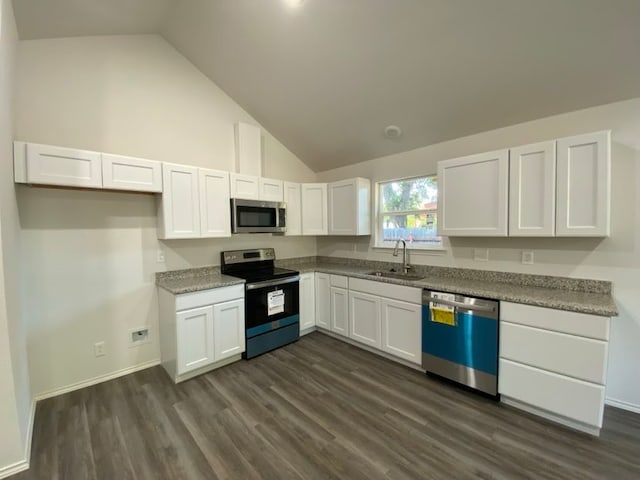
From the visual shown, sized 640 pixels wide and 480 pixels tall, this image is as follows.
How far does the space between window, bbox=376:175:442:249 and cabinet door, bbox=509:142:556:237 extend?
0.81 metres

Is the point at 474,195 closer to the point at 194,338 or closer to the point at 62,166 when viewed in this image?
the point at 194,338

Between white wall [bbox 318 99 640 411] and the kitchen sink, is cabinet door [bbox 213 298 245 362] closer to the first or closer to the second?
the kitchen sink

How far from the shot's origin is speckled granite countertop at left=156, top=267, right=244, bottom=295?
2618 mm

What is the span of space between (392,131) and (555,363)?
258 centimetres

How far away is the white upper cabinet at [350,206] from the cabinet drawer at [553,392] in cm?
211

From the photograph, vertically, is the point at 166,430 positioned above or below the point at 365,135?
below

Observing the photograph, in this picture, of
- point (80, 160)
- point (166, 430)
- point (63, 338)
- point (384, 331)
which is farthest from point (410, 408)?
point (80, 160)

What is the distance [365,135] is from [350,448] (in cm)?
311

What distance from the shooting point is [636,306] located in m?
2.12

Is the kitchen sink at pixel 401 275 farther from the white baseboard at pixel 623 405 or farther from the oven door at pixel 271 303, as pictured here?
the white baseboard at pixel 623 405

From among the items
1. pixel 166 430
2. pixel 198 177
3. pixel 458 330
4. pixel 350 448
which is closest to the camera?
pixel 350 448

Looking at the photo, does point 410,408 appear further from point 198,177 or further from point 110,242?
point 110,242

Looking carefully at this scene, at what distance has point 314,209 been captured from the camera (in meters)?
3.98

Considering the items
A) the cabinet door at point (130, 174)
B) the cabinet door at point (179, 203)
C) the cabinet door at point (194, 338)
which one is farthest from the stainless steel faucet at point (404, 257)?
the cabinet door at point (130, 174)
